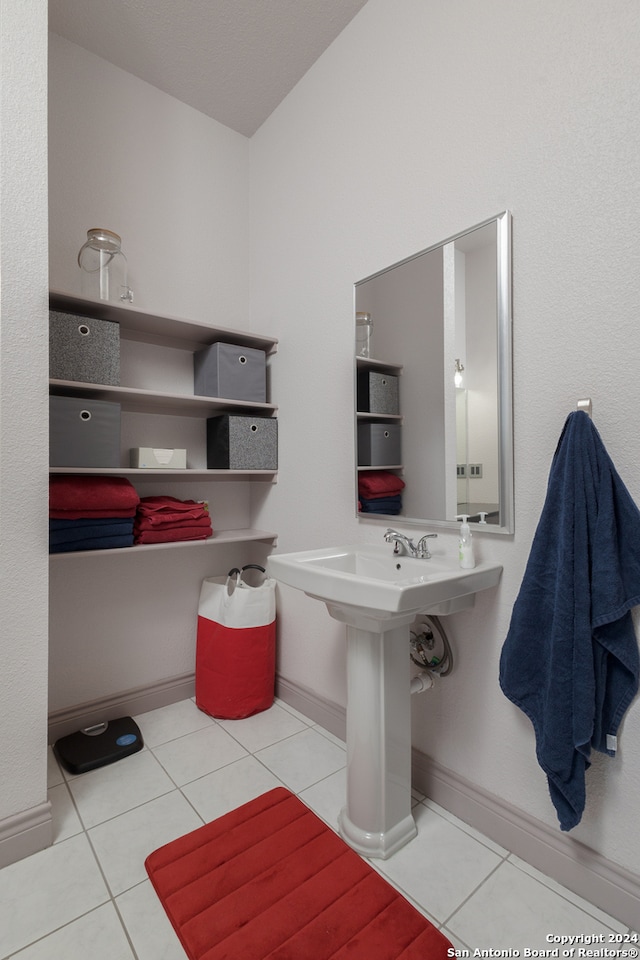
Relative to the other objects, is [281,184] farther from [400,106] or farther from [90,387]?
[90,387]

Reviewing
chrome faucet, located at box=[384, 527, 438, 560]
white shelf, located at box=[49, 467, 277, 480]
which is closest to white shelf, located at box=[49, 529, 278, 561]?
white shelf, located at box=[49, 467, 277, 480]

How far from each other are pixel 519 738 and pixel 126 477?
1.77 meters

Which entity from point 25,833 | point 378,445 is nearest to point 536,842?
point 378,445

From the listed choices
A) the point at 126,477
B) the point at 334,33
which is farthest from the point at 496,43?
the point at 126,477

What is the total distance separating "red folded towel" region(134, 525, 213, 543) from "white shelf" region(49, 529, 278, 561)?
2cm

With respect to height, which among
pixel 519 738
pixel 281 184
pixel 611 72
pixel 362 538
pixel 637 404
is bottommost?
pixel 519 738

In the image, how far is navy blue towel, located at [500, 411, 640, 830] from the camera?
112 cm

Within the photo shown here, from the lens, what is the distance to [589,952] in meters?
1.10

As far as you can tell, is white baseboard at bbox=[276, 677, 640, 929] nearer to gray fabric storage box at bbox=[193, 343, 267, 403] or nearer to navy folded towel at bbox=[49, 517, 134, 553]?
navy folded towel at bbox=[49, 517, 134, 553]

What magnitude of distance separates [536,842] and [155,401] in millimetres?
1996

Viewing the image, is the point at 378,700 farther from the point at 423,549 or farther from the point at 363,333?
the point at 363,333

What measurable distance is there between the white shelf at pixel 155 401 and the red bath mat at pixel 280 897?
1.50 m

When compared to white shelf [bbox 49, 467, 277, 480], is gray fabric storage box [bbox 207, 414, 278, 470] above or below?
above

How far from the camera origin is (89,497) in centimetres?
176
